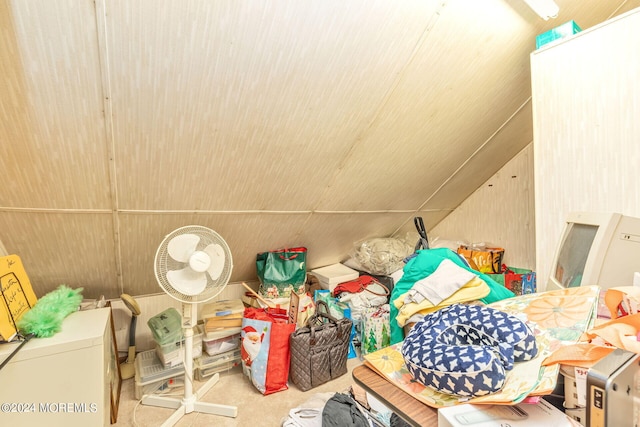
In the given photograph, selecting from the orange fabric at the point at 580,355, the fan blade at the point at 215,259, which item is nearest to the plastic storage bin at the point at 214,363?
the fan blade at the point at 215,259

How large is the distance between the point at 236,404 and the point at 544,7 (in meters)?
2.88

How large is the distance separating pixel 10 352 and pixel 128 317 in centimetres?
135

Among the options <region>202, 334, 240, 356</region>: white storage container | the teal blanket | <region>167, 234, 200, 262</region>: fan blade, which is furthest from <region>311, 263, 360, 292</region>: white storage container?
<region>167, 234, 200, 262</region>: fan blade

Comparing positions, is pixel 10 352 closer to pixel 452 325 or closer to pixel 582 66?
pixel 452 325

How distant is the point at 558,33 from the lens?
1791 millimetres

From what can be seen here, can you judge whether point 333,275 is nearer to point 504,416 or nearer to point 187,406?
point 187,406

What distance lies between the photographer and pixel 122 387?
7.45 feet

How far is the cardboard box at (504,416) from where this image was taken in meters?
0.63

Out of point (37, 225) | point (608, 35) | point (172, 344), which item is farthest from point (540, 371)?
point (37, 225)

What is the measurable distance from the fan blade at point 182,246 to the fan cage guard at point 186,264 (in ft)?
0.11

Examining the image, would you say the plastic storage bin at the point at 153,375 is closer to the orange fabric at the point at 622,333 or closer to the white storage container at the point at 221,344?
the white storage container at the point at 221,344

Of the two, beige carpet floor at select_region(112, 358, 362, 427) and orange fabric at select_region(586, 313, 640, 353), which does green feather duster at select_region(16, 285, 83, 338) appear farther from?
orange fabric at select_region(586, 313, 640, 353)

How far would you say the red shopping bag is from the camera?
2.19 m

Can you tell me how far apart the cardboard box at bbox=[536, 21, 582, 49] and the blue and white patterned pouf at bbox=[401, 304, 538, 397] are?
1746 millimetres
